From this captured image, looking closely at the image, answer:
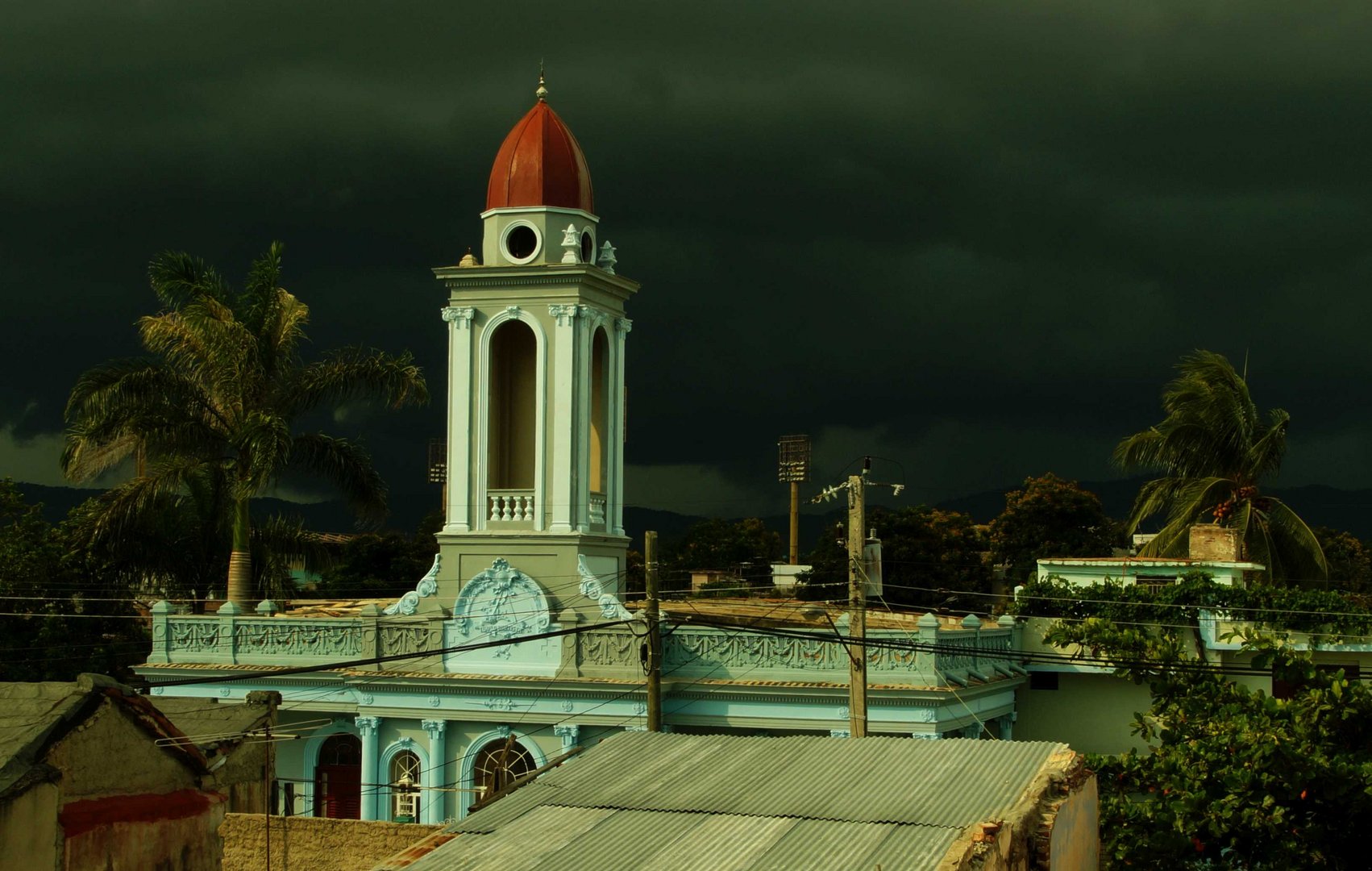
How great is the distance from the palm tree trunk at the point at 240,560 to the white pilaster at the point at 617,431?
7.45 m

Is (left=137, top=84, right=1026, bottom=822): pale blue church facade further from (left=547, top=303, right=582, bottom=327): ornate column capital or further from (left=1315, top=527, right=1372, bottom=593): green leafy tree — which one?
(left=1315, top=527, right=1372, bottom=593): green leafy tree

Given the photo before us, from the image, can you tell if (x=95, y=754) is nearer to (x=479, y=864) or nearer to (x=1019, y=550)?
(x=479, y=864)

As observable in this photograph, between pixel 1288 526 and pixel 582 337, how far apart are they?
17783mm

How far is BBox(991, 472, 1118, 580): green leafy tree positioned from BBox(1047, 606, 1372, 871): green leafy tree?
4709 centimetres

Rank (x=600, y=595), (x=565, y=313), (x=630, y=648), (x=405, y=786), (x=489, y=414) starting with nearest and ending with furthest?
(x=630, y=648)
(x=405, y=786)
(x=600, y=595)
(x=565, y=313)
(x=489, y=414)

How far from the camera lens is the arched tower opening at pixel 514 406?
31719 mm

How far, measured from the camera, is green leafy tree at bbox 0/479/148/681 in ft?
125

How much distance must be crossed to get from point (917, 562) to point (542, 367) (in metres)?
38.1

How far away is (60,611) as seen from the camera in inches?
1555

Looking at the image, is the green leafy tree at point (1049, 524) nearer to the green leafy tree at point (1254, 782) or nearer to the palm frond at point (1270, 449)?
the palm frond at point (1270, 449)

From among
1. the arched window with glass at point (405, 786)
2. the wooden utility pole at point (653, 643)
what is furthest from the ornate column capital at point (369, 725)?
the wooden utility pole at point (653, 643)

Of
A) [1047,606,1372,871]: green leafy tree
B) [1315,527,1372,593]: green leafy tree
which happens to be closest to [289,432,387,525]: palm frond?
[1047,606,1372,871]: green leafy tree

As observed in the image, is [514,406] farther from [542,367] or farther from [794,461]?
[794,461]

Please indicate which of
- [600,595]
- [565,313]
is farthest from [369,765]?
[565,313]
